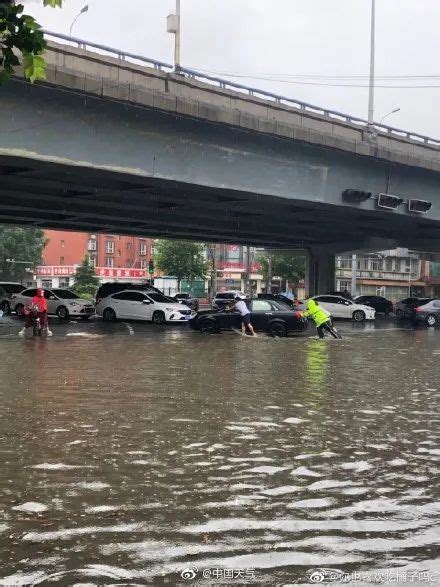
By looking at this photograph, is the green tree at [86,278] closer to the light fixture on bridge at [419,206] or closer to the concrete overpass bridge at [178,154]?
the concrete overpass bridge at [178,154]

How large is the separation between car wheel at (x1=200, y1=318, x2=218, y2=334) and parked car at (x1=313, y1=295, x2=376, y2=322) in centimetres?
1362

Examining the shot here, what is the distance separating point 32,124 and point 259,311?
35.8ft

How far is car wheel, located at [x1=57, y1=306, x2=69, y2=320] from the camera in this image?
3472 centimetres

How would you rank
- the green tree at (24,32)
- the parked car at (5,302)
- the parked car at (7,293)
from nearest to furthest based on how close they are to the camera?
the green tree at (24,32) < the parked car at (5,302) < the parked car at (7,293)

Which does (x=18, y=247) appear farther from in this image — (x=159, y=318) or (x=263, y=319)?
(x=263, y=319)

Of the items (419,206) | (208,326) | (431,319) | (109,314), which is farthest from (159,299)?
(431,319)

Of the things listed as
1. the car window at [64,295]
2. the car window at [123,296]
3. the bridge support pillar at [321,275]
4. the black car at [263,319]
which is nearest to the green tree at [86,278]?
the bridge support pillar at [321,275]

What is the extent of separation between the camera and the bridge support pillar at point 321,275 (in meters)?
51.3

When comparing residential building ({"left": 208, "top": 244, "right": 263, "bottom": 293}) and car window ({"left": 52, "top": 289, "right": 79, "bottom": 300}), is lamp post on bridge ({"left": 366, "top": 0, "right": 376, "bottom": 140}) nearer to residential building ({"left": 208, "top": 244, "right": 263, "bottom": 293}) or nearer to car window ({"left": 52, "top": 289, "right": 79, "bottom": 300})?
car window ({"left": 52, "top": 289, "right": 79, "bottom": 300})

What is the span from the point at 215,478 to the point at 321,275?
46.3 metres

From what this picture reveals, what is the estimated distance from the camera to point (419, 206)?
30.6 meters

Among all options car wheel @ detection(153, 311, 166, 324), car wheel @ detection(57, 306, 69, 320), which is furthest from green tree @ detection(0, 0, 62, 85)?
car wheel @ detection(57, 306, 69, 320)

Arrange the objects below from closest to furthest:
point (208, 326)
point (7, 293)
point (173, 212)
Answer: point (208, 326) → point (173, 212) → point (7, 293)

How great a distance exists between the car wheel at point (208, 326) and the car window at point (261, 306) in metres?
1.73
